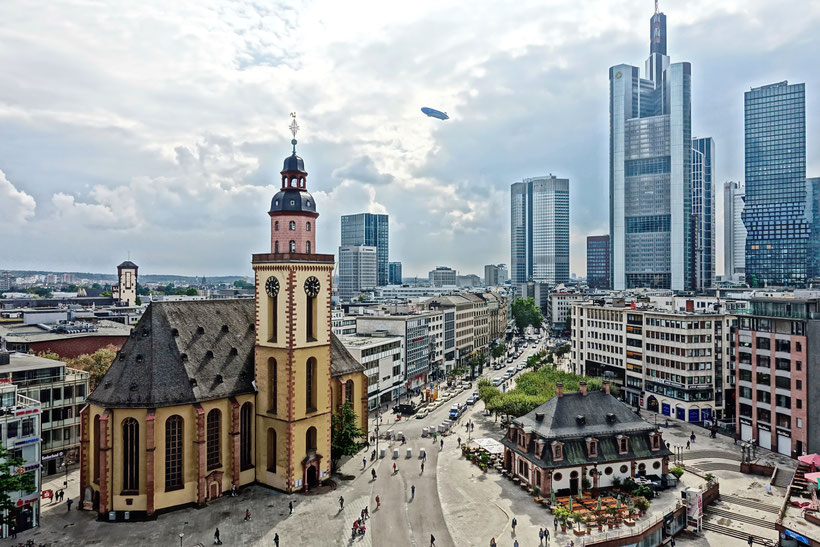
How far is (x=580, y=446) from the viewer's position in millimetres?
56312

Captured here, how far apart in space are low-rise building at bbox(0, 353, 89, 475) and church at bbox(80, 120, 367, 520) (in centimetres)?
1430

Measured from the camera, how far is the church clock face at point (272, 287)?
54.2 m

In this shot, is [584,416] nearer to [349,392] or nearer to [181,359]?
[349,392]

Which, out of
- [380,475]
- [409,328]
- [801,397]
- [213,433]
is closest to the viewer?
[213,433]

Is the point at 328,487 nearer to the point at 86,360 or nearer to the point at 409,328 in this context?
the point at 86,360

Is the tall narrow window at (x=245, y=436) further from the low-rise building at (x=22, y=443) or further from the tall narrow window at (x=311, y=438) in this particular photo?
the low-rise building at (x=22, y=443)

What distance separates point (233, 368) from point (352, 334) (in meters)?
63.5

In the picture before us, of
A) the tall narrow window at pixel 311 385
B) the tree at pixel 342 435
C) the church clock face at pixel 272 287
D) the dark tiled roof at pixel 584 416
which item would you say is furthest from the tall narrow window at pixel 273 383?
the dark tiled roof at pixel 584 416

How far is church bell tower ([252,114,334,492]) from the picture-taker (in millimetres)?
53250

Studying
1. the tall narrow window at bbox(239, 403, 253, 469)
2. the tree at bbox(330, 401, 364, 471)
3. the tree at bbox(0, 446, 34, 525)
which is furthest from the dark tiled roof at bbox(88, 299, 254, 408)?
the tree at bbox(330, 401, 364, 471)

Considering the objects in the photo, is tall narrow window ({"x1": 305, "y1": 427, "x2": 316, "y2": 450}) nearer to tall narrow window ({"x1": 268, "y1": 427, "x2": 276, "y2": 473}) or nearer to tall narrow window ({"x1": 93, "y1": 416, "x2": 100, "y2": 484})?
tall narrow window ({"x1": 268, "y1": 427, "x2": 276, "y2": 473})

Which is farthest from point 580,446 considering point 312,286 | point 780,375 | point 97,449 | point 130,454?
point 97,449

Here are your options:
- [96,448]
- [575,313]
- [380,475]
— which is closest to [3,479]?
[96,448]

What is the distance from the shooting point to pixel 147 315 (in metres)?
52.5
